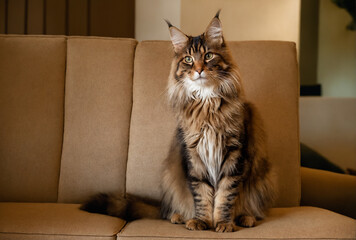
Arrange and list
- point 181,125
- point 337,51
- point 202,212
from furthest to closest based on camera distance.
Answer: point 337,51 < point 181,125 < point 202,212

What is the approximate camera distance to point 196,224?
1.46 metres

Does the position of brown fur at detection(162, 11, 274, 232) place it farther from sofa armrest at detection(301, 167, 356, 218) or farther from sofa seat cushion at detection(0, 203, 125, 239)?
sofa armrest at detection(301, 167, 356, 218)

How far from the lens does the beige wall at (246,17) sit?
293 cm

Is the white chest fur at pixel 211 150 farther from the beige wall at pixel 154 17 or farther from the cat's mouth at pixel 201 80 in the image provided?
the beige wall at pixel 154 17

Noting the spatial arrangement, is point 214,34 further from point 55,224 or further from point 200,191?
point 55,224

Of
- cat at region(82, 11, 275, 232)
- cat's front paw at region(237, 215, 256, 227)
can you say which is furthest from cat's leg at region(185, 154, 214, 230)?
cat's front paw at region(237, 215, 256, 227)

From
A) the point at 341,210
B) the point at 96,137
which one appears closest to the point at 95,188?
the point at 96,137

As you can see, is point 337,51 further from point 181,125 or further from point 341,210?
point 181,125

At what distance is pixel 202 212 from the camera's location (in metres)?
1.51

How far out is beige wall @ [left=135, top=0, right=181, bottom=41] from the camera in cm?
294

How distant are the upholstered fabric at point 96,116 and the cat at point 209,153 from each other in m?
0.23

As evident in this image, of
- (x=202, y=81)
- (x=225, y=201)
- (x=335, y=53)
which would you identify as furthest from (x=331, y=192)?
(x=335, y=53)

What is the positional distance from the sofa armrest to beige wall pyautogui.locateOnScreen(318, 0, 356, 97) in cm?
94

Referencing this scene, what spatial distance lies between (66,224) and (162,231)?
0.38 meters
